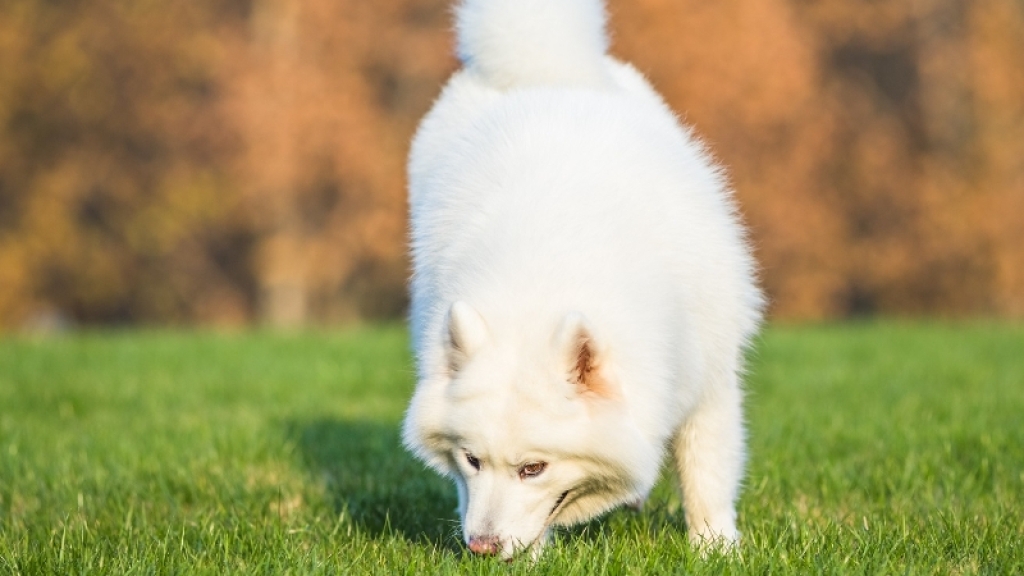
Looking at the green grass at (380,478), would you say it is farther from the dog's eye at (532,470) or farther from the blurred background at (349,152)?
the blurred background at (349,152)

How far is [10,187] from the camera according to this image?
20.3 metres

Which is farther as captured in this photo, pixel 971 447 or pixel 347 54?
pixel 347 54

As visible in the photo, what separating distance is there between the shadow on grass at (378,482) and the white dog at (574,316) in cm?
52

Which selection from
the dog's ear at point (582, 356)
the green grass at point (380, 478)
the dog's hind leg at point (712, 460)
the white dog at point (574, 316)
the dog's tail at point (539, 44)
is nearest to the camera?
Answer: the dog's ear at point (582, 356)

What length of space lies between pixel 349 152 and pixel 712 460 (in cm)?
1470

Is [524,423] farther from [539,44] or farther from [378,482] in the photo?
[539,44]

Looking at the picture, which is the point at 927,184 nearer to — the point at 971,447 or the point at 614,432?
the point at 971,447

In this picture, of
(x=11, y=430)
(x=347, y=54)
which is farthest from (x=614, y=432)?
(x=347, y=54)

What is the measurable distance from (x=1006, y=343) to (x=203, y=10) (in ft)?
47.7

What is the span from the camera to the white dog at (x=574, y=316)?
3377 mm

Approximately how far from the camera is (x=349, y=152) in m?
18.2

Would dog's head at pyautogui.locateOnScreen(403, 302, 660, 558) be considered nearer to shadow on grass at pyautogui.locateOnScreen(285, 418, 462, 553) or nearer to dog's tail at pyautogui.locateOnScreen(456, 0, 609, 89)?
shadow on grass at pyautogui.locateOnScreen(285, 418, 462, 553)

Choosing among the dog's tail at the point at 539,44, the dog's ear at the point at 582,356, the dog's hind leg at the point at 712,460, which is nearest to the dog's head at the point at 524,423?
the dog's ear at the point at 582,356

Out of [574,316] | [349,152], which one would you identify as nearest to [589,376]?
[574,316]
